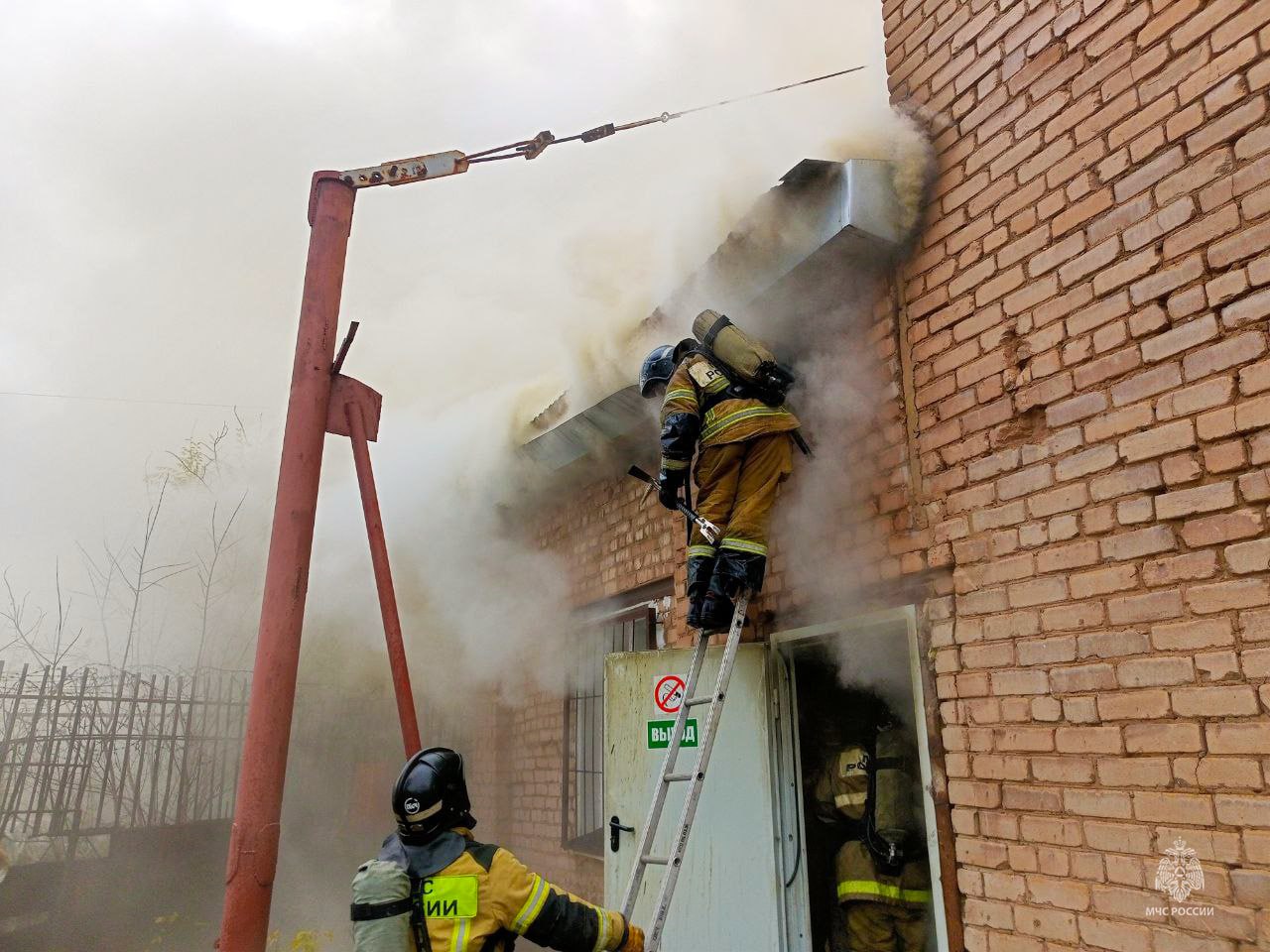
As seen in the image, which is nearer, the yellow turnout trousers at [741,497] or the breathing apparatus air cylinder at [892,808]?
the yellow turnout trousers at [741,497]

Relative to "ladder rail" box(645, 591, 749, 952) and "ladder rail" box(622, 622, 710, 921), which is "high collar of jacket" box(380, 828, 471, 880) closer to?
"ladder rail" box(645, 591, 749, 952)

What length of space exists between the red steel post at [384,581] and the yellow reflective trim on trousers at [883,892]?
2.07 meters

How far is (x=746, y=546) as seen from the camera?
3602 mm

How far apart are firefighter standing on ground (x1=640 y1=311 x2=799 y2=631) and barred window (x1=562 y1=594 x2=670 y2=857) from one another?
2.26 m

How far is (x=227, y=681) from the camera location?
8414 mm

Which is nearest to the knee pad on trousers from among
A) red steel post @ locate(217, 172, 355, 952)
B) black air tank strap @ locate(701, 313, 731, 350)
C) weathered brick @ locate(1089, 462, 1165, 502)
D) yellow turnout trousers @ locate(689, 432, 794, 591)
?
yellow turnout trousers @ locate(689, 432, 794, 591)

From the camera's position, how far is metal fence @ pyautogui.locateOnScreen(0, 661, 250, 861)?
7203mm

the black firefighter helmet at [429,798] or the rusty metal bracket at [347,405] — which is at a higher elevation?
the rusty metal bracket at [347,405]

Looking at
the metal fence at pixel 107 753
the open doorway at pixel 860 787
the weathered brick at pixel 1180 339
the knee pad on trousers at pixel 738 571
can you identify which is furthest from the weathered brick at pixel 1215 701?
the metal fence at pixel 107 753

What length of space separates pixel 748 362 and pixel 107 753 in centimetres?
703

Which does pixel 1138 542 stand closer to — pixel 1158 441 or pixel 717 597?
pixel 1158 441

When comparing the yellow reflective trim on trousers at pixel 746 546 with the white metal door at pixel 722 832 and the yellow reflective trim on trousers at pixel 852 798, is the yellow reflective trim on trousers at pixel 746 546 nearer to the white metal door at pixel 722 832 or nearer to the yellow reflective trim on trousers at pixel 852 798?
the white metal door at pixel 722 832

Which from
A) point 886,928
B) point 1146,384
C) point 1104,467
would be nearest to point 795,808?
point 886,928

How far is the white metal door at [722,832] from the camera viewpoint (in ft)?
12.3
